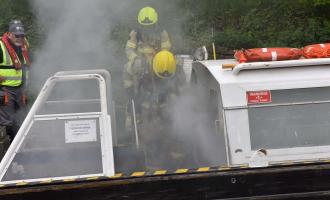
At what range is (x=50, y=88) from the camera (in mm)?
3113

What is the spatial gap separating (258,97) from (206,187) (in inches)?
25.6

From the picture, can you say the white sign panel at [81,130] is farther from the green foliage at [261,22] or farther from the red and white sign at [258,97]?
the green foliage at [261,22]

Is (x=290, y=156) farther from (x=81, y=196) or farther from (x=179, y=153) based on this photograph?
(x=81, y=196)

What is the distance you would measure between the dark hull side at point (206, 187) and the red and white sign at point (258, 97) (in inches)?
16.7

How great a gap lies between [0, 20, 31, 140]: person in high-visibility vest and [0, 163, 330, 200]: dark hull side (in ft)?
6.75

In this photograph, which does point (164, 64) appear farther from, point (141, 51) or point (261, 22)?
point (261, 22)

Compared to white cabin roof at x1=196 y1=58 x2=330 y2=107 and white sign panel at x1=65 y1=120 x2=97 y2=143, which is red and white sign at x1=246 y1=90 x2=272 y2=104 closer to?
white cabin roof at x1=196 y1=58 x2=330 y2=107

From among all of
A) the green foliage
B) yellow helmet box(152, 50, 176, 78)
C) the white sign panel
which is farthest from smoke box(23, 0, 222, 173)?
the green foliage

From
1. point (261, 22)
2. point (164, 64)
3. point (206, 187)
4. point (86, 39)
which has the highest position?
point (261, 22)

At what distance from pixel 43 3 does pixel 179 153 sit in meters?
2.07

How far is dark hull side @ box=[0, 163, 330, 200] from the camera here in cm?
281

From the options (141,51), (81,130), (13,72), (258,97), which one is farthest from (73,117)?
A: (13,72)

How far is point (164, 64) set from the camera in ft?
12.3

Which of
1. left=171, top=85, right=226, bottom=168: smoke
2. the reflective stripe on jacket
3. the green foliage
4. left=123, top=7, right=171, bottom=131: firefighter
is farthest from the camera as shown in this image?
the green foliage
